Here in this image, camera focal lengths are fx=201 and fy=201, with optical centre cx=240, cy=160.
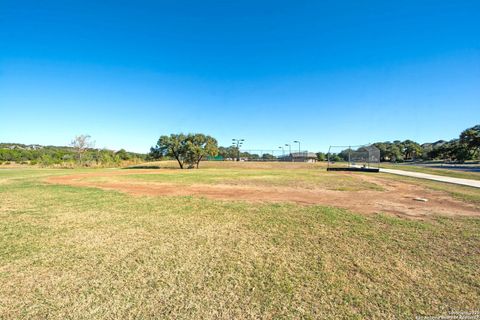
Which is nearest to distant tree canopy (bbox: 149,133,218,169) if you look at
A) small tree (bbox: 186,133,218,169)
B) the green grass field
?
small tree (bbox: 186,133,218,169)

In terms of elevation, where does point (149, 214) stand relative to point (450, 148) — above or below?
below

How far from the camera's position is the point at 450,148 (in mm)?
48656

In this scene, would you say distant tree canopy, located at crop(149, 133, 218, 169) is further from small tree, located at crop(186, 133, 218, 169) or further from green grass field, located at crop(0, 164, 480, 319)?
green grass field, located at crop(0, 164, 480, 319)

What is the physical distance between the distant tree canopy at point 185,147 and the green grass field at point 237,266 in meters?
25.7

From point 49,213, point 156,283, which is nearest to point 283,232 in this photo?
point 156,283

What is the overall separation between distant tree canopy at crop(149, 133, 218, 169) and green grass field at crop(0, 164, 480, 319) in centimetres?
2573

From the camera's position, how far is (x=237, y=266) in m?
2.97

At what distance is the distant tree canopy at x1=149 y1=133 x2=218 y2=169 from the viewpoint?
3070cm

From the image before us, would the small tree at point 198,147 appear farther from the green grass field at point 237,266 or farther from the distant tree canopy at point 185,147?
the green grass field at point 237,266

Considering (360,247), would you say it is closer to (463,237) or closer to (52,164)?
(463,237)

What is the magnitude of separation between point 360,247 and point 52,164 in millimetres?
46393

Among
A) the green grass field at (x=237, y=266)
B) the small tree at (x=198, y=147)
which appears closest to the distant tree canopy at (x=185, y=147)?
the small tree at (x=198, y=147)

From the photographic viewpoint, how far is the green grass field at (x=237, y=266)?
214 cm

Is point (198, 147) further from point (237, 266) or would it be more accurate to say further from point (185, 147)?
point (237, 266)
